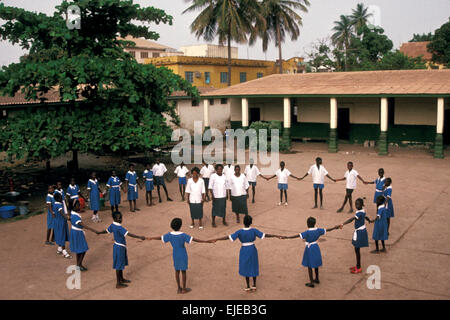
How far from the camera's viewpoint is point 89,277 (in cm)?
802

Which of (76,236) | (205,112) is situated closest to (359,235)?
(76,236)

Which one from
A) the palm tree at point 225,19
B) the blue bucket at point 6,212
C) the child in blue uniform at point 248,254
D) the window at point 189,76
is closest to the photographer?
the child in blue uniform at point 248,254

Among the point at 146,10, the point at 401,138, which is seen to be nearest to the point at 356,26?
the point at 401,138

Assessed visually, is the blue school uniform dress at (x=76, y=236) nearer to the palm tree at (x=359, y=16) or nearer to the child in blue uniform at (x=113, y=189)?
the child in blue uniform at (x=113, y=189)

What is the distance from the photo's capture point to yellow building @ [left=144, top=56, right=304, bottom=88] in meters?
35.0

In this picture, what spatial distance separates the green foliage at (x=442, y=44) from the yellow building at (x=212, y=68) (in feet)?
47.8

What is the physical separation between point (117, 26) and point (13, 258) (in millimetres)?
9601

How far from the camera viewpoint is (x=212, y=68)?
124ft

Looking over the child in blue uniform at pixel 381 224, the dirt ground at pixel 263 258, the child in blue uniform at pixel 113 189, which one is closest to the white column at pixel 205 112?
the dirt ground at pixel 263 258

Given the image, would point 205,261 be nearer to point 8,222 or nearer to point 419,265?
point 419,265

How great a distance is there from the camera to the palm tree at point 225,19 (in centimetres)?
3197

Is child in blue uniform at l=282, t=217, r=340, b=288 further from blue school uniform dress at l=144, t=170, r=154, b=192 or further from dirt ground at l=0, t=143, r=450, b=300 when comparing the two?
blue school uniform dress at l=144, t=170, r=154, b=192

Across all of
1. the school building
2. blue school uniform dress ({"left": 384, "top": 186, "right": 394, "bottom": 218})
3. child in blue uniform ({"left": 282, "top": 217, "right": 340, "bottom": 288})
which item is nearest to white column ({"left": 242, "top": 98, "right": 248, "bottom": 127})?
the school building

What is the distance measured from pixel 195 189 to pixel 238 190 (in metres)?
1.11
